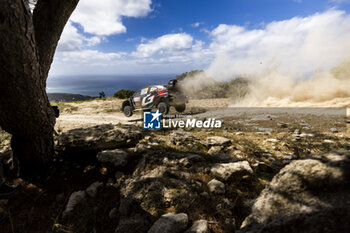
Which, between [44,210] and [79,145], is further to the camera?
[79,145]

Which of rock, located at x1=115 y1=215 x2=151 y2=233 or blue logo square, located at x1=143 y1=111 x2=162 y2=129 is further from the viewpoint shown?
blue logo square, located at x1=143 y1=111 x2=162 y2=129

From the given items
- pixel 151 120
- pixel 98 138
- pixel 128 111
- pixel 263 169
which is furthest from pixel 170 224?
Answer: pixel 128 111

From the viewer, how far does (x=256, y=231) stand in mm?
1485

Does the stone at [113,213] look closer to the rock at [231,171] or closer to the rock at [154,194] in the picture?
the rock at [154,194]

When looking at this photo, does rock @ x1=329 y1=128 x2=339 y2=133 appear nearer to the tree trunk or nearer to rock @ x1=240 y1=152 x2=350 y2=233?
rock @ x1=240 y1=152 x2=350 y2=233

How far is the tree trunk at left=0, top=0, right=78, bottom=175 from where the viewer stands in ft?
6.10

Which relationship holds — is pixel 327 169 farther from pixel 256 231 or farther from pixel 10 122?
pixel 10 122

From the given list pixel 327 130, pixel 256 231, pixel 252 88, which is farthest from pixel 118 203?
pixel 252 88

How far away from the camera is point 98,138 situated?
4109 mm

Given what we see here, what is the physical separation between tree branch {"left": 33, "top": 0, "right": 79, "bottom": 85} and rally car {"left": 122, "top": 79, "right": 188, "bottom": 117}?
727 centimetres

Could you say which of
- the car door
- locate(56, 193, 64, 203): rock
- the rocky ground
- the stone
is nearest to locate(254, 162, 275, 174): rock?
the rocky ground

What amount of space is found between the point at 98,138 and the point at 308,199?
4068 millimetres

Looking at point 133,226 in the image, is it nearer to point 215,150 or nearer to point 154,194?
point 154,194

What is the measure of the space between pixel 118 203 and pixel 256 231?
200cm
